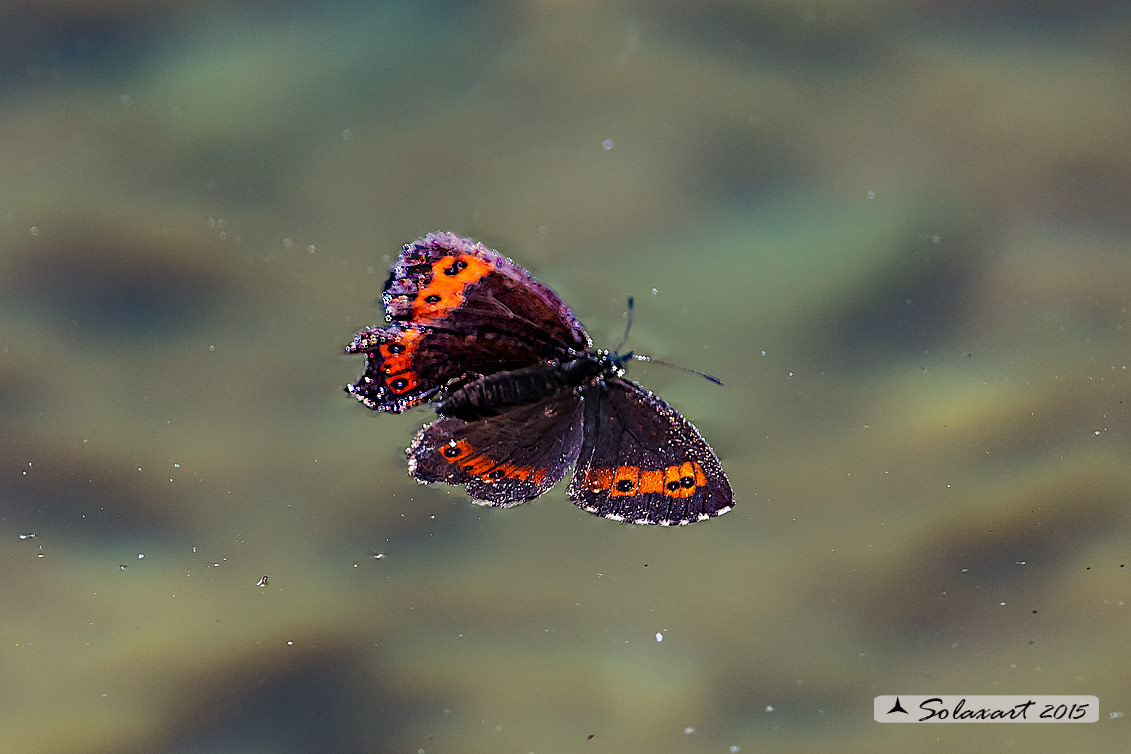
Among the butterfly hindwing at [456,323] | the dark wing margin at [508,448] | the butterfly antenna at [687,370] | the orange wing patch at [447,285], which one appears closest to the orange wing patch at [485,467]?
the dark wing margin at [508,448]

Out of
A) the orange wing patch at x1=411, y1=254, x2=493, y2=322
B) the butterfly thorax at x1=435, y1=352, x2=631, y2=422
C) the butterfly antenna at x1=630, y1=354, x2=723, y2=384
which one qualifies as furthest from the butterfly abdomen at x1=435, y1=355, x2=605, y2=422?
the butterfly antenna at x1=630, y1=354, x2=723, y2=384

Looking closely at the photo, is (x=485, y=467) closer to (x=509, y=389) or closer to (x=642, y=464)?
(x=509, y=389)

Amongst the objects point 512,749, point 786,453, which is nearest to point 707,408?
point 786,453

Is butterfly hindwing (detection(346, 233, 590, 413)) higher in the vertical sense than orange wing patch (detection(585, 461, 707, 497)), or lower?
higher

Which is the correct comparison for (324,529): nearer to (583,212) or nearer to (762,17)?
(583,212)

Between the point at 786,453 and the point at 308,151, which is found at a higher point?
the point at 308,151

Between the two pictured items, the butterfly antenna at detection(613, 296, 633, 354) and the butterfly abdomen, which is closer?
the butterfly abdomen

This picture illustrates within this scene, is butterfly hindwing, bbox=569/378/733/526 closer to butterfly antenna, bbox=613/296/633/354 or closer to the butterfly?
the butterfly
